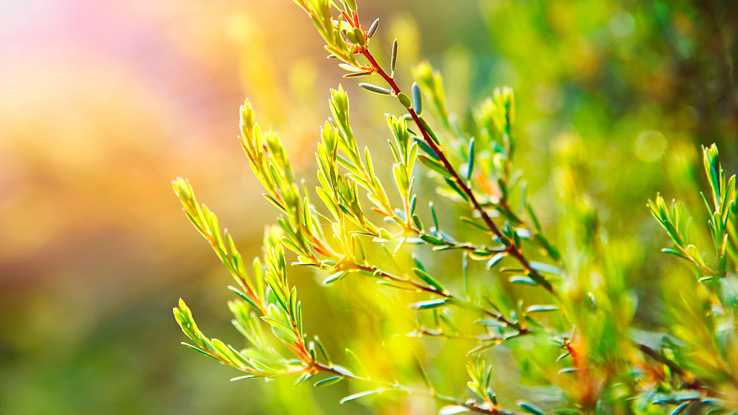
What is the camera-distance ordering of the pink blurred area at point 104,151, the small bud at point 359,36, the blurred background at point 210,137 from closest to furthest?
the small bud at point 359,36
the blurred background at point 210,137
the pink blurred area at point 104,151

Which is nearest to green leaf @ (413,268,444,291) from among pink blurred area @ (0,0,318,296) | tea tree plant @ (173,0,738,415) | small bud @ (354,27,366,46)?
tea tree plant @ (173,0,738,415)

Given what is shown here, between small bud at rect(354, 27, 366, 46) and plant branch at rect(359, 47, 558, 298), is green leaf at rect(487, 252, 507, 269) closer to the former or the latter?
plant branch at rect(359, 47, 558, 298)

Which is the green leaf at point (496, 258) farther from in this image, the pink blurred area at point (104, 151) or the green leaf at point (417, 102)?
the pink blurred area at point (104, 151)

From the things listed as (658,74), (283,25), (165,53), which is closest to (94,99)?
(165,53)

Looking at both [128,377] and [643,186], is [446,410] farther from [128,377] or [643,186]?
[128,377]

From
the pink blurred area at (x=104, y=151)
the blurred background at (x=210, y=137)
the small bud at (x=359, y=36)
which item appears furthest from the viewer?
the pink blurred area at (x=104, y=151)

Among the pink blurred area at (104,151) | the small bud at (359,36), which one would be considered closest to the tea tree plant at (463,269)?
the small bud at (359,36)

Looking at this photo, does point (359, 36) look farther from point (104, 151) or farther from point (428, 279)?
point (104, 151)

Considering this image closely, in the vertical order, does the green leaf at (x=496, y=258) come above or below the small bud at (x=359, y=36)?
below
